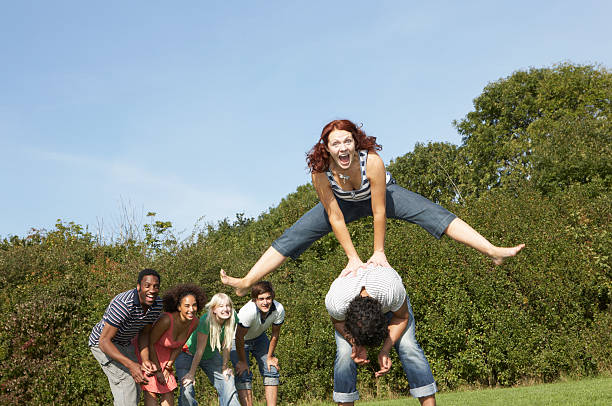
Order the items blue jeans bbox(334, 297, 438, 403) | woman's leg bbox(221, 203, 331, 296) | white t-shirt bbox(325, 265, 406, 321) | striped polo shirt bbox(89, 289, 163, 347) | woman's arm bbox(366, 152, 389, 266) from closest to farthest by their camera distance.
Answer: white t-shirt bbox(325, 265, 406, 321)
blue jeans bbox(334, 297, 438, 403)
woman's arm bbox(366, 152, 389, 266)
woman's leg bbox(221, 203, 331, 296)
striped polo shirt bbox(89, 289, 163, 347)

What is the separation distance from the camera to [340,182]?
15.5 feet

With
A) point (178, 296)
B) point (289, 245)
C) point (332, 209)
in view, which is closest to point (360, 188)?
point (332, 209)

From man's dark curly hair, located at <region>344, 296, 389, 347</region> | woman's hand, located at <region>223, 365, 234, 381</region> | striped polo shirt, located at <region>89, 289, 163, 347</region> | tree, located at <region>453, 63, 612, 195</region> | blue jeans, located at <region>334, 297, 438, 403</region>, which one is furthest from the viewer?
tree, located at <region>453, 63, 612, 195</region>

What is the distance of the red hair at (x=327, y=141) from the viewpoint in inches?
Result: 184

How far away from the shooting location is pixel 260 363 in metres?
7.53

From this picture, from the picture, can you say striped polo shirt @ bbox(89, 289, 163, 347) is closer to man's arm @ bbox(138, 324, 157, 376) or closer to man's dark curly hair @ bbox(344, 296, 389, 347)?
man's arm @ bbox(138, 324, 157, 376)

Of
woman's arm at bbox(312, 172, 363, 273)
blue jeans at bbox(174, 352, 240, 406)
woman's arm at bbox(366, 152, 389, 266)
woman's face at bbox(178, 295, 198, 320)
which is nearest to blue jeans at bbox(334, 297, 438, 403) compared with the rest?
woman's arm at bbox(366, 152, 389, 266)

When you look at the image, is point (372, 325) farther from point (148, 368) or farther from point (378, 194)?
point (148, 368)

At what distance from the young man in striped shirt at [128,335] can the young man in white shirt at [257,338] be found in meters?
1.11

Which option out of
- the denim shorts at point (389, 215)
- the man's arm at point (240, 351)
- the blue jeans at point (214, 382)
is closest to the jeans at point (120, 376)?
the blue jeans at point (214, 382)

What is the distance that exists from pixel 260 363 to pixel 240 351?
657mm

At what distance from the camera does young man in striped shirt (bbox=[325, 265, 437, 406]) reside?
4.02m

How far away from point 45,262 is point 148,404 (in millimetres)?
11280

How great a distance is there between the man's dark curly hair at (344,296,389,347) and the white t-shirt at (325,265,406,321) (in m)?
0.06
